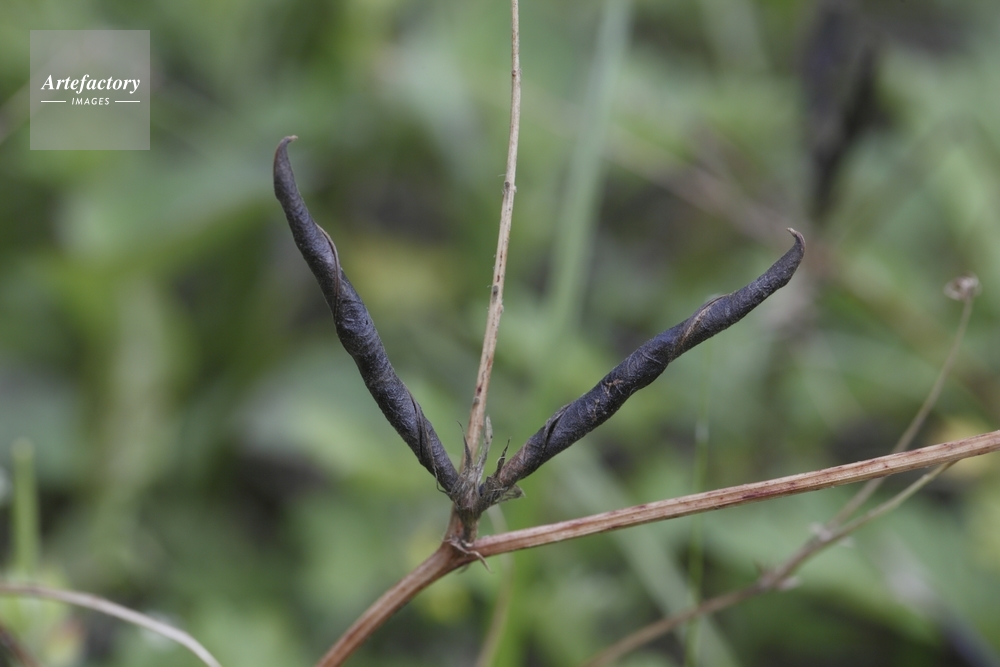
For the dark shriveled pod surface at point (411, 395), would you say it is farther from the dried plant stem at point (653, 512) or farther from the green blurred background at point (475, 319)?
the green blurred background at point (475, 319)

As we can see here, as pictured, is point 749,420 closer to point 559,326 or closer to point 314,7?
point 559,326

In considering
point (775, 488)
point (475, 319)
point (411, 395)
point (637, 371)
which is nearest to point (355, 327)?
point (411, 395)

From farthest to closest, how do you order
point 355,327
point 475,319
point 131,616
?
point 475,319
point 131,616
point 355,327

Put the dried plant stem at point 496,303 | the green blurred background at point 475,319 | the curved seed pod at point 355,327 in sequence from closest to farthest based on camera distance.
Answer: the curved seed pod at point 355,327
the dried plant stem at point 496,303
the green blurred background at point 475,319

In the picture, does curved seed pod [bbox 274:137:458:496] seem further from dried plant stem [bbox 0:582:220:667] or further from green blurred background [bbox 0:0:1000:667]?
green blurred background [bbox 0:0:1000:667]

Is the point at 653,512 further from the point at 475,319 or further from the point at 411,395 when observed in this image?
the point at 475,319

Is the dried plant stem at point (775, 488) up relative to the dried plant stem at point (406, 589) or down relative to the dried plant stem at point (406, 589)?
up

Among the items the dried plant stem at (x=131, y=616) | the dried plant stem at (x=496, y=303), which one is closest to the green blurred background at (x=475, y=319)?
the dried plant stem at (x=131, y=616)

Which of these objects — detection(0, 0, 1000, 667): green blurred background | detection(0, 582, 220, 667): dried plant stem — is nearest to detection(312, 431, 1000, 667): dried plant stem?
detection(0, 582, 220, 667): dried plant stem
